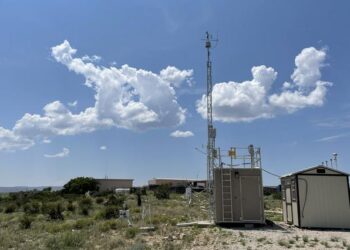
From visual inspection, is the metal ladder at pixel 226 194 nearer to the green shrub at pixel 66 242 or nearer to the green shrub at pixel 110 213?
the green shrub at pixel 66 242

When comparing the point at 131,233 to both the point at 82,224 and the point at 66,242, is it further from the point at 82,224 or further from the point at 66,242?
the point at 82,224

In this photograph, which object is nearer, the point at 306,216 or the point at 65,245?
the point at 65,245

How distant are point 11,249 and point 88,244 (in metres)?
2.60

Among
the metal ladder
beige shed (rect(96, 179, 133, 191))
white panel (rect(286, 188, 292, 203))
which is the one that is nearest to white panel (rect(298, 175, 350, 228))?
white panel (rect(286, 188, 292, 203))

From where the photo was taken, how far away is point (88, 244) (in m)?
15.8

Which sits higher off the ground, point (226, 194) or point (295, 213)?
point (226, 194)

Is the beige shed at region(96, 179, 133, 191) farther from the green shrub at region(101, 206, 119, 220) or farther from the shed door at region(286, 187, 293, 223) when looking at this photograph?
the shed door at region(286, 187, 293, 223)

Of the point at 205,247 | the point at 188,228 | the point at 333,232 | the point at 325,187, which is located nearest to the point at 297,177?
the point at 325,187

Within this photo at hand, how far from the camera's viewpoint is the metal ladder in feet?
67.4

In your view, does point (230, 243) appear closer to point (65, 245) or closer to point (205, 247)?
point (205, 247)

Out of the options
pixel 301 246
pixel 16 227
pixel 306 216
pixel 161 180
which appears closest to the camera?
pixel 301 246

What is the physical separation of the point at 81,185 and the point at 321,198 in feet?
206

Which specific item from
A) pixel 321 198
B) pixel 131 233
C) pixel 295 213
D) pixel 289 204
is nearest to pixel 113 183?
pixel 289 204

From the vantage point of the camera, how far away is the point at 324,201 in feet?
66.3
